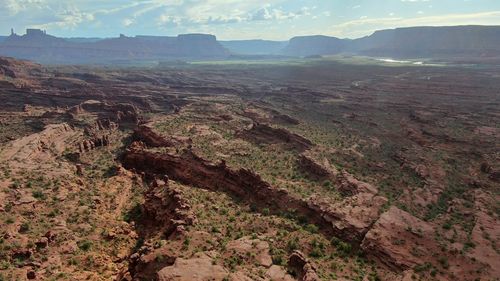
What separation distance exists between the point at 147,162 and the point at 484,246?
4110cm

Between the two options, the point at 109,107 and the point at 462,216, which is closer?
the point at 462,216

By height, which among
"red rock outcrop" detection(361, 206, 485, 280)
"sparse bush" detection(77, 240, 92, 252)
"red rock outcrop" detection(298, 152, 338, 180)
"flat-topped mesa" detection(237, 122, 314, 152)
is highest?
"flat-topped mesa" detection(237, 122, 314, 152)

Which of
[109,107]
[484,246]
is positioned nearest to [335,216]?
[484,246]

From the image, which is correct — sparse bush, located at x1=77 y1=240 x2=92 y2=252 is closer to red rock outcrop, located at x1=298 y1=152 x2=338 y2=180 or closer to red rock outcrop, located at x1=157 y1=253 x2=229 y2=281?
red rock outcrop, located at x1=157 y1=253 x2=229 y2=281

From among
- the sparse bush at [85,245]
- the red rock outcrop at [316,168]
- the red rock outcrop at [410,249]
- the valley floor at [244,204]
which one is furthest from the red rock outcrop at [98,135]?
the red rock outcrop at [410,249]

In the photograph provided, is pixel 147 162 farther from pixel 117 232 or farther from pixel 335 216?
pixel 335 216

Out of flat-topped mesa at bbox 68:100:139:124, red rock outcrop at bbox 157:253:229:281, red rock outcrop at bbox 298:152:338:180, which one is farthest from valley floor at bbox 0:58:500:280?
flat-topped mesa at bbox 68:100:139:124

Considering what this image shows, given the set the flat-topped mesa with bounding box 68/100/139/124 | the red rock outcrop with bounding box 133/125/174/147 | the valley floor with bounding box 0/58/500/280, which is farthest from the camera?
the flat-topped mesa with bounding box 68/100/139/124

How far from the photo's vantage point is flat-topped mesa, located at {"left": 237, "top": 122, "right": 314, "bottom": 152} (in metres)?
71.0

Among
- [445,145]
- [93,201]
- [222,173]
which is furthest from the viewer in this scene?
[445,145]

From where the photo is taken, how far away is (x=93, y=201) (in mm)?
45938

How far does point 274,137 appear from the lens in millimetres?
74500

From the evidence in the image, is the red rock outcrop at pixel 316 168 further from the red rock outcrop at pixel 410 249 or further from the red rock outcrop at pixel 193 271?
the red rock outcrop at pixel 193 271

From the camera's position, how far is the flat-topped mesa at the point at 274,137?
7097 cm
